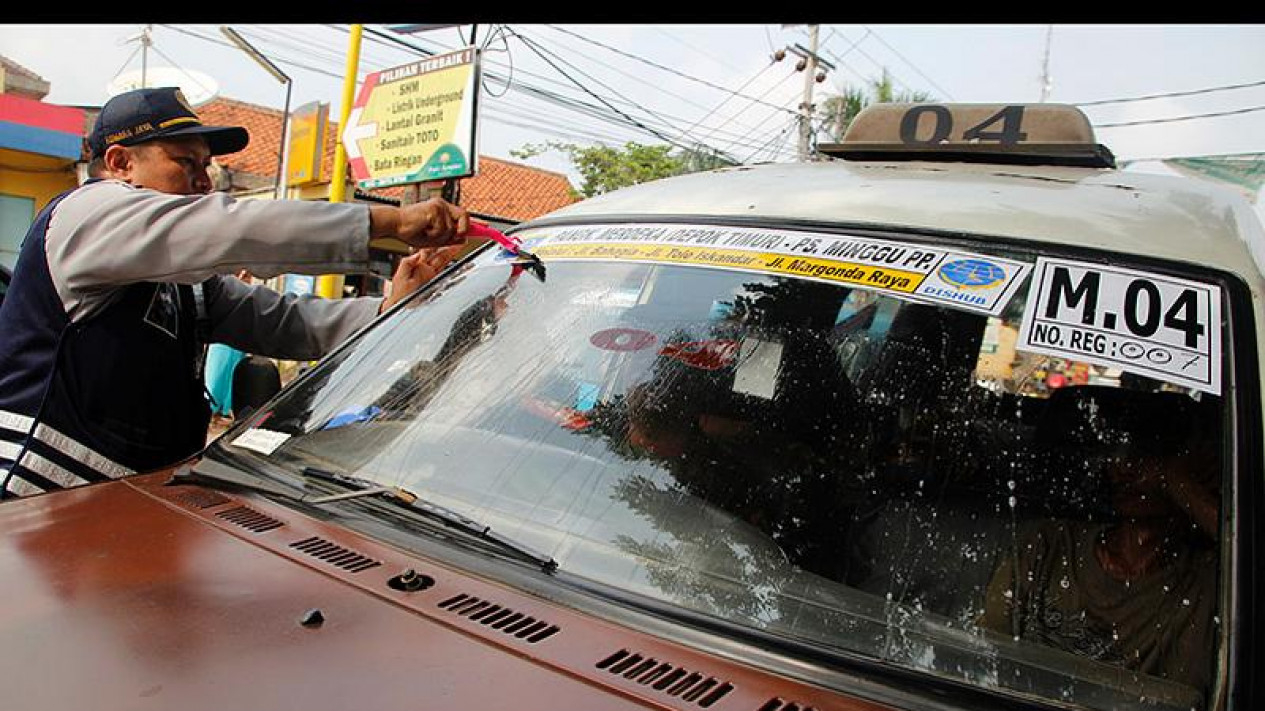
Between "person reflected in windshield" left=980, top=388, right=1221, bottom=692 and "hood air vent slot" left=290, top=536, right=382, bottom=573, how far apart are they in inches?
37.0

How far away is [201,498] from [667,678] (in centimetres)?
102

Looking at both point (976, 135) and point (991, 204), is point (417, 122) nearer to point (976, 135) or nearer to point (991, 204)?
point (976, 135)

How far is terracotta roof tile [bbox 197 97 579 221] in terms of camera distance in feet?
69.1

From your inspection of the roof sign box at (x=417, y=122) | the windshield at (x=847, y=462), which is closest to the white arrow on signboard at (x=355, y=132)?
the roof sign box at (x=417, y=122)

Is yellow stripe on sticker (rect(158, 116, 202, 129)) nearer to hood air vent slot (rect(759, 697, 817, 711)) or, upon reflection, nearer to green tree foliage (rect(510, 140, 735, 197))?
hood air vent slot (rect(759, 697, 817, 711))

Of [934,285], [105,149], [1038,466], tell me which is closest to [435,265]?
[105,149]

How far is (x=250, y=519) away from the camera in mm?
1600

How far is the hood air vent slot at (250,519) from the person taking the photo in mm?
1559

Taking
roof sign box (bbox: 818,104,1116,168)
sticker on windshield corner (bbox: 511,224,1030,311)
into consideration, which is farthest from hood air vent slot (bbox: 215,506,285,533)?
roof sign box (bbox: 818,104,1116,168)

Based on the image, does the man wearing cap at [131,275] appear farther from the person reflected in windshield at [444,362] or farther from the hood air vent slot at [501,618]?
the hood air vent slot at [501,618]

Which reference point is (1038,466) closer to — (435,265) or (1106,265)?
(1106,265)

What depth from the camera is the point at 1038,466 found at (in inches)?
58.1

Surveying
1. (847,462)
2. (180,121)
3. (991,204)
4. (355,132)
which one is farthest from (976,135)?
(355,132)

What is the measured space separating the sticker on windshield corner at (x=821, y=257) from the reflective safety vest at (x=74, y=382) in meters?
0.97
